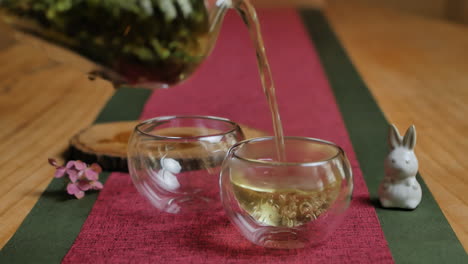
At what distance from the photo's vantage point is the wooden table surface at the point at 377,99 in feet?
3.20

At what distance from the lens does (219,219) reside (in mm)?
855

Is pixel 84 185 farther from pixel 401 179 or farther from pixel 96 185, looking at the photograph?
pixel 401 179

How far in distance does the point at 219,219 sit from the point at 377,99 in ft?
2.54

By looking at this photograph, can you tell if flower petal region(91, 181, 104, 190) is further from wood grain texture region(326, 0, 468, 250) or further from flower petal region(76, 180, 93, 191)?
wood grain texture region(326, 0, 468, 250)

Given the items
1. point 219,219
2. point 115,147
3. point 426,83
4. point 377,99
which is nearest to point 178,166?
point 219,219

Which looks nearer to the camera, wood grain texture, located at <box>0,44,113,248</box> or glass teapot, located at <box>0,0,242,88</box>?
glass teapot, located at <box>0,0,242,88</box>

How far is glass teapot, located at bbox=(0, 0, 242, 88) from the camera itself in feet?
2.29

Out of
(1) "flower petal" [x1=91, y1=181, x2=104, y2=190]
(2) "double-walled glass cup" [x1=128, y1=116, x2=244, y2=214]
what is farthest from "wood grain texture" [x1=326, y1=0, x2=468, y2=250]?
(1) "flower petal" [x1=91, y1=181, x2=104, y2=190]

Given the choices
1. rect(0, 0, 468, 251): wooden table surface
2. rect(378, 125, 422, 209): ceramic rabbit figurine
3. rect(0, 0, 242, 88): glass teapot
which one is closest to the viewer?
rect(0, 0, 242, 88): glass teapot

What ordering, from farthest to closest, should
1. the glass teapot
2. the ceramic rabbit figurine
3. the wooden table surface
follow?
1. the wooden table surface
2. the ceramic rabbit figurine
3. the glass teapot

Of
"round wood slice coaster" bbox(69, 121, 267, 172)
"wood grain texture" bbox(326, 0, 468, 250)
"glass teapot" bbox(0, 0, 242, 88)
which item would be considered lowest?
"wood grain texture" bbox(326, 0, 468, 250)

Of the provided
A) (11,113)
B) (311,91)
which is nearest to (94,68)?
(11,113)

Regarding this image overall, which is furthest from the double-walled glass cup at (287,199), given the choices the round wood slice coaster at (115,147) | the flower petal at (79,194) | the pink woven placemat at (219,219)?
the flower petal at (79,194)

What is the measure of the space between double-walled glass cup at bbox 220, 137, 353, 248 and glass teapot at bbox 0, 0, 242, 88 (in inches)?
5.4
